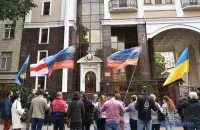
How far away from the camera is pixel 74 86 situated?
23109 millimetres

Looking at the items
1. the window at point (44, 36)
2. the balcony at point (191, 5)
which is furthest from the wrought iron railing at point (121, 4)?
the window at point (44, 36)

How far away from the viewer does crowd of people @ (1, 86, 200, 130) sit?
7.43 metres

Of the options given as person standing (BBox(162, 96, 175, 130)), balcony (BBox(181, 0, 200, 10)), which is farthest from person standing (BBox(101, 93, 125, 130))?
balcony (BBox(181, 0, 200, 10))

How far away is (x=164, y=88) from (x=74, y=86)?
876cm

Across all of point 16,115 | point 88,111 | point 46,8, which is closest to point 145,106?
point 88,111

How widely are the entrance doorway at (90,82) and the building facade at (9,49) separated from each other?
730 centimetres

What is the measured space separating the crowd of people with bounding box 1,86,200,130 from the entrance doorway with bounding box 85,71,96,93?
1188 centimetres

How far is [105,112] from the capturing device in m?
8.62

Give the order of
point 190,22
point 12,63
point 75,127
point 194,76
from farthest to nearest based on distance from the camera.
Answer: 1. point 194,76
2. point 12,63
3. point 190,22
4. point 75,127

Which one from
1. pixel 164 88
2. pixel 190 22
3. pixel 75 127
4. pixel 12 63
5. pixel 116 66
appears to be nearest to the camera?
pixel 75 127

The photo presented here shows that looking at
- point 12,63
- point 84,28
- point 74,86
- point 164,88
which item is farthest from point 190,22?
point 12,63

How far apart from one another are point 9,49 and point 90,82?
9376mm

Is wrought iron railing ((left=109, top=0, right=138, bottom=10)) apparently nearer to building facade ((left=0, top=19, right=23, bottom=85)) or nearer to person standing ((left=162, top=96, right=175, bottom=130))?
building facade ((left=0, top=19, right=23, bottom=85))

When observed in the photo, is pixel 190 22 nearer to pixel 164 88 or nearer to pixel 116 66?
pixel 164 88
